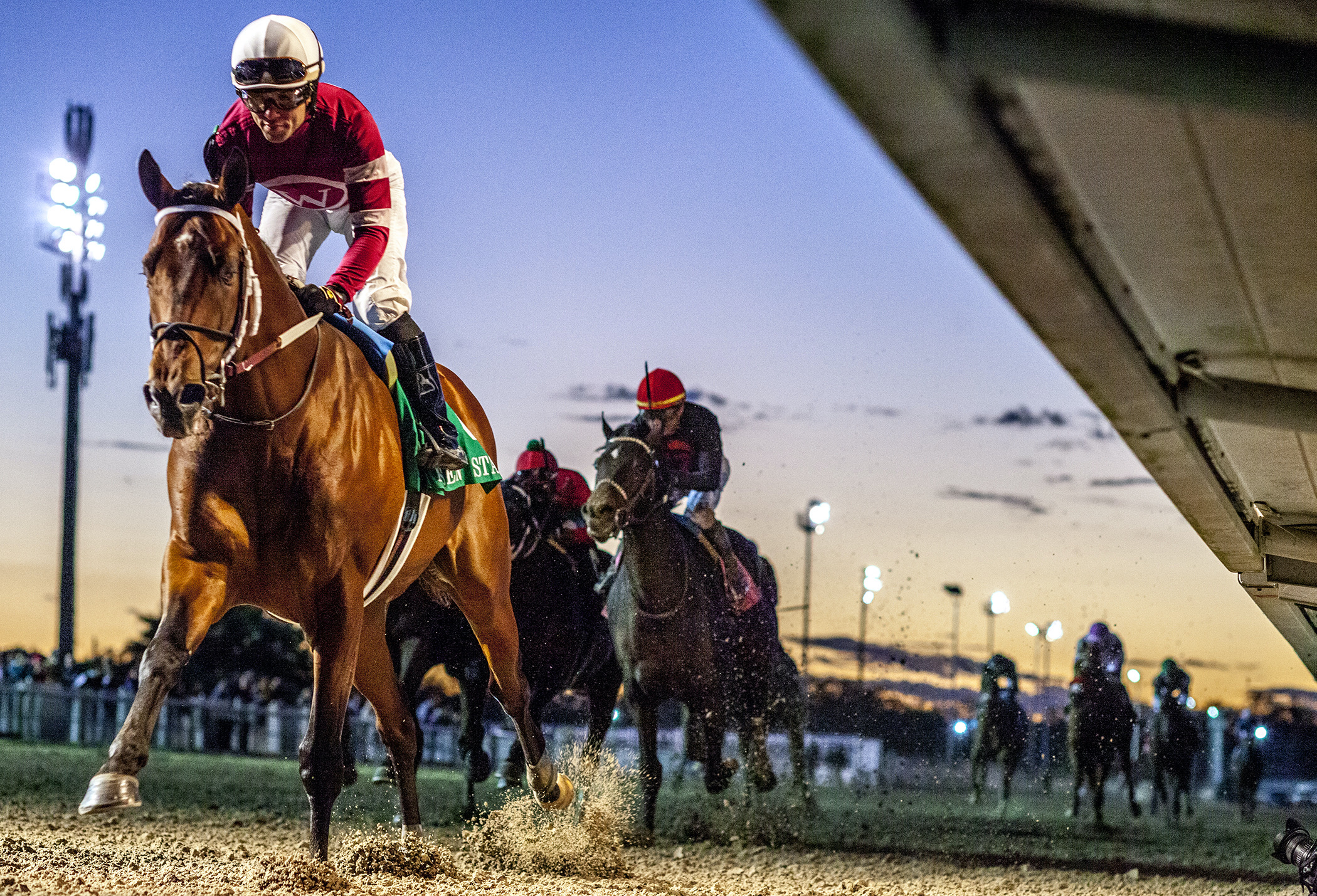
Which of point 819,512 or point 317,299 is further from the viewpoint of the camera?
point 819,512

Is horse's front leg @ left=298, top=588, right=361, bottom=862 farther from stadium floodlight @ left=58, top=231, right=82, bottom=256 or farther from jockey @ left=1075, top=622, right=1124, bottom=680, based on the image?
stadium floodlight @ left=58, top=231, right=82, bottom=256

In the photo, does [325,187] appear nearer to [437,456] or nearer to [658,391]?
[437,456]

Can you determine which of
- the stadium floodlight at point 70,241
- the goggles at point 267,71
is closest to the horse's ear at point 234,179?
the goggles at point 267,71

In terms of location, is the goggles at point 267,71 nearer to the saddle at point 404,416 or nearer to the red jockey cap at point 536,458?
the saddle at point 404,416

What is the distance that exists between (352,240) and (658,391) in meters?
3.06

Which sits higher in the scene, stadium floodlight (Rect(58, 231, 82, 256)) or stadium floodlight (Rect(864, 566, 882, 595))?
stadium floodlight (Rect(58, 231, 82, 256))

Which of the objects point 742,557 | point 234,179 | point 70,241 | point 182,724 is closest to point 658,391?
point 742,557

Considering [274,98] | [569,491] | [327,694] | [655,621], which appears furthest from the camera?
[569,491]

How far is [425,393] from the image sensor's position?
19.4 ft

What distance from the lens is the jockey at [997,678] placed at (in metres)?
14.3

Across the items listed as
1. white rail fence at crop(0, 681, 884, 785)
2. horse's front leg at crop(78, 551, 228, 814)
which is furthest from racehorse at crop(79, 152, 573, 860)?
white rail fence at crop(0, 681, 884, 785)

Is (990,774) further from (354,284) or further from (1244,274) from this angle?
(1244,274)

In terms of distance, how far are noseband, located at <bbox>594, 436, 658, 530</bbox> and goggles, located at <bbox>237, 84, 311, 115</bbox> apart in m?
3.28

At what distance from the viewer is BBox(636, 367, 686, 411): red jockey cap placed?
869 cm
